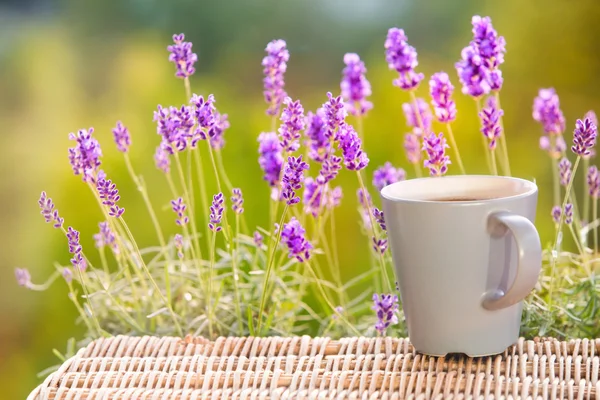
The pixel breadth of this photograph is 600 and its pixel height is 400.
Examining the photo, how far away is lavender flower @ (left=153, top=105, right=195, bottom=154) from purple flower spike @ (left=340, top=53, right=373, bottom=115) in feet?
0.79

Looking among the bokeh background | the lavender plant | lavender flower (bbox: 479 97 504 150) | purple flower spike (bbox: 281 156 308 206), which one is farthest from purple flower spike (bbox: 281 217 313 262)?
the bokeh background

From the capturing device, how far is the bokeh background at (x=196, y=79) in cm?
216

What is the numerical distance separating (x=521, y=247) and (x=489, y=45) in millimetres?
220

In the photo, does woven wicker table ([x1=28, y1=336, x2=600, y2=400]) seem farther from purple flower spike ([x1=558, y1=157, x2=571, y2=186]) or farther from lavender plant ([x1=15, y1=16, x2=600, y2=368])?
purple flower spike ([x1=558, y1=157, x2=571, y2=186])

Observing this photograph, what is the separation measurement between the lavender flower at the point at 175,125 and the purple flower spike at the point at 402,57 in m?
0.21

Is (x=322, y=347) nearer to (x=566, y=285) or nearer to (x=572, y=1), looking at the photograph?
(x=566, y=285)

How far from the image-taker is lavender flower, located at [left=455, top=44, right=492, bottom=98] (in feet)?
2.52

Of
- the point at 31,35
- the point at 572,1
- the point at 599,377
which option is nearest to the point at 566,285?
the point at 599,377

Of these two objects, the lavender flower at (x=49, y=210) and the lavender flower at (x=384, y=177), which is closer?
the lavender flower at (x=49, y=210)

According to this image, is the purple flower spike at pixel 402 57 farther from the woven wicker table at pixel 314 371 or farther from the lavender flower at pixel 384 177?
the woven wicker table at pixel 314 371

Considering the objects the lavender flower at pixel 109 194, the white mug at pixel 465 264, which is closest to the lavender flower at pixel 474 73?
→ the white mug at pixel 465 264

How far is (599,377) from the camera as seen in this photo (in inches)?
26.3

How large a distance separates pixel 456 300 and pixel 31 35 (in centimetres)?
202

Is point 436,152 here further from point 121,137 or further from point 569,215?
point 121,137
